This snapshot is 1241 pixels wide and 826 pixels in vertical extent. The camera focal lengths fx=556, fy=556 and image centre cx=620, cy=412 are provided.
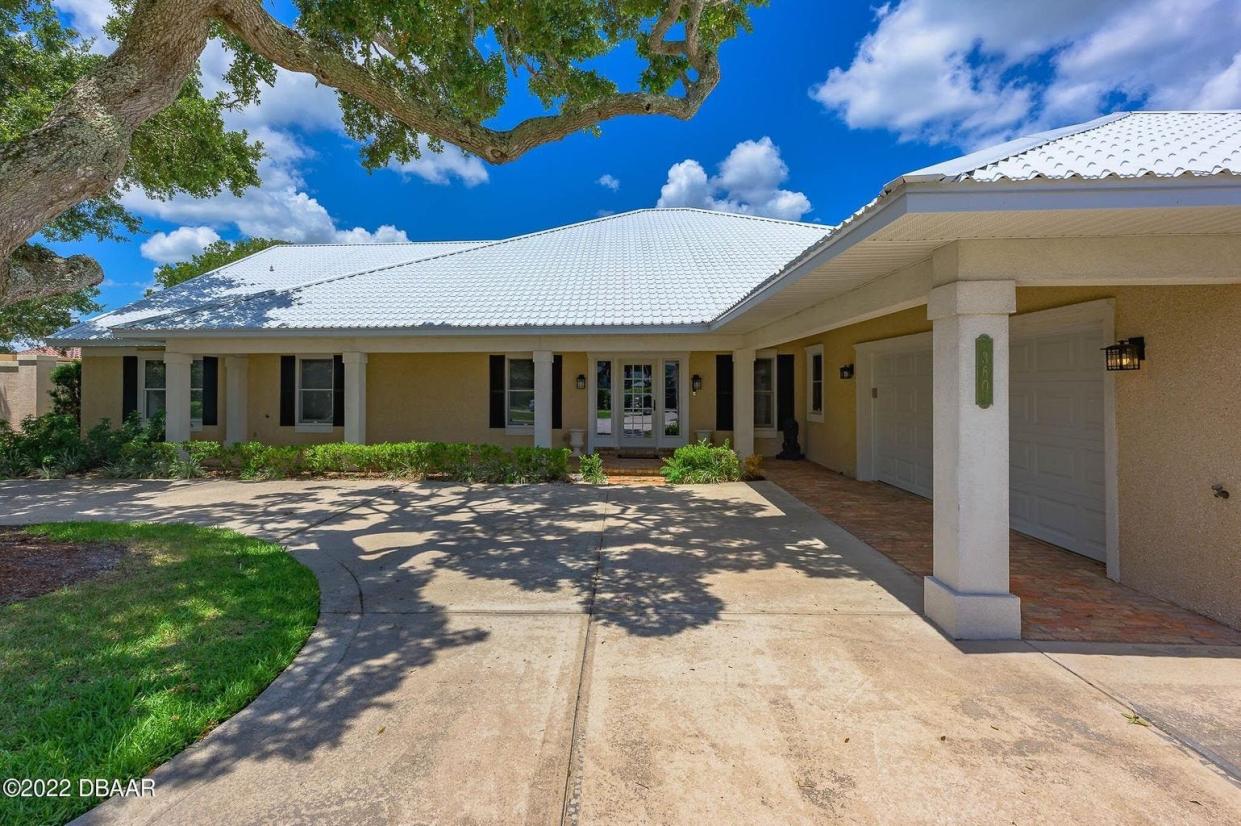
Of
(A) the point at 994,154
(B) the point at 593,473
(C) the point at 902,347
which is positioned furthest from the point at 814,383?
(A) the point at 994,154

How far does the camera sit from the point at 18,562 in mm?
5434

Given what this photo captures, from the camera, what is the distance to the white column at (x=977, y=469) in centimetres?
394

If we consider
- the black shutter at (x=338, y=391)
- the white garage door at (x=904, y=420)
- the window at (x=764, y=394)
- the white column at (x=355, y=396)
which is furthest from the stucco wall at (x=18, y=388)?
the white garage door at (x=904, y=420)

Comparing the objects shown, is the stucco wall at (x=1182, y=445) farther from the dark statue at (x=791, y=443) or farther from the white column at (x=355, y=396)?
the white column at (x=355, y=396)

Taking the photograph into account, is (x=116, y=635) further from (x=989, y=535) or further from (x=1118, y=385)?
(x=1118, y=385)

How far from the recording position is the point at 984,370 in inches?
156

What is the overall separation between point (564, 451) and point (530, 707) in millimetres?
7249

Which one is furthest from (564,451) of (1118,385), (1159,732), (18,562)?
(1159,732)

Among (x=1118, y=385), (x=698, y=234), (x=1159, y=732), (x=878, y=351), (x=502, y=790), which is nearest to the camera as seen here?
(x=502, y=790)

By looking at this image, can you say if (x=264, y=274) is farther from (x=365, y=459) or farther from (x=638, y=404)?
(x=638, y=404)

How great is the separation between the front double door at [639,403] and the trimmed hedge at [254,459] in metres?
3.22

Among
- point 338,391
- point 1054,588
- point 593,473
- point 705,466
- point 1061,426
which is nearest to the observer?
point 1054,588

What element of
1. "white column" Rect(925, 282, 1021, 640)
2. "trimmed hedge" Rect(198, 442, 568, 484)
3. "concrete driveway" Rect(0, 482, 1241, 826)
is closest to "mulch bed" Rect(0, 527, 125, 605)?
"concrete driveway" Rect(0, 482, 1241, 826)

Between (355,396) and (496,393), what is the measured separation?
3110 millimetres
